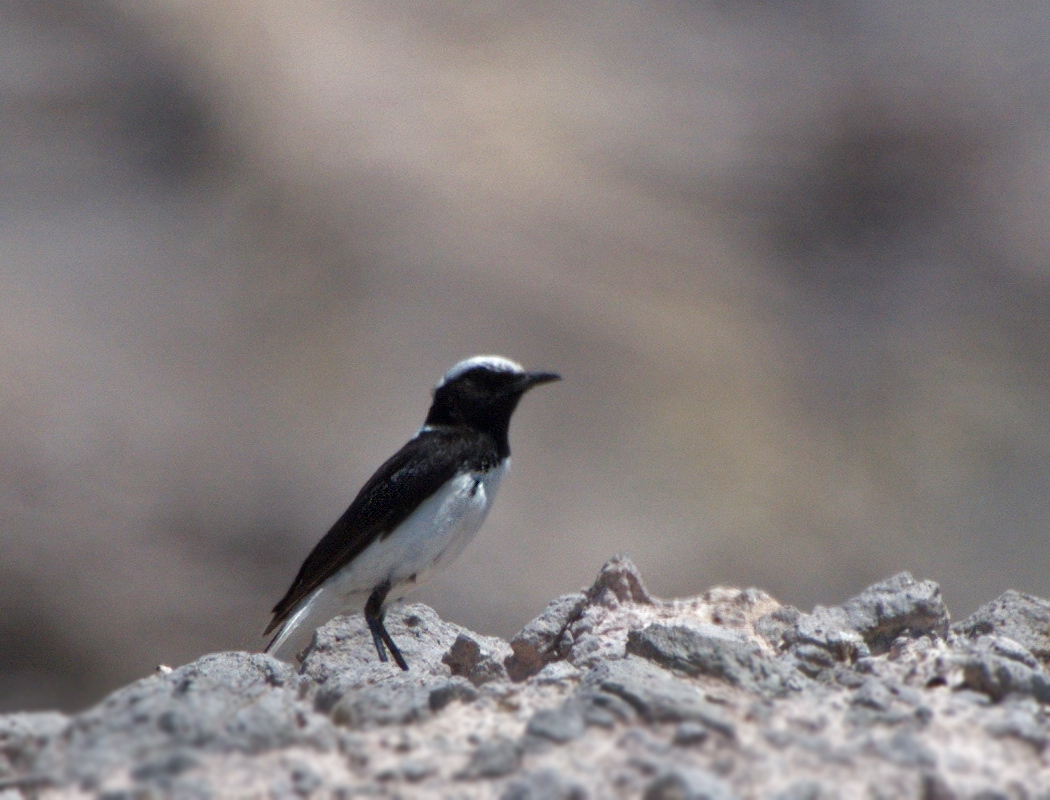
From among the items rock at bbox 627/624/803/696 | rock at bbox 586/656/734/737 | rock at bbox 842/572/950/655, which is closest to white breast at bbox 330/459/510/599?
rock at bbox 842/572/950/655

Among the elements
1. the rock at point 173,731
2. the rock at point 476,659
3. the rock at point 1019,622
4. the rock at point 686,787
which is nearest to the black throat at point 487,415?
the rock at point 476,659

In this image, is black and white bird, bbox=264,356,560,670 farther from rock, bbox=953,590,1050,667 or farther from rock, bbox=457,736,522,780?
rock, bbox=457,736,522,780

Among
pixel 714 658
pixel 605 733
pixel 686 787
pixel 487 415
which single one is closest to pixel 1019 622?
pixel 714 658

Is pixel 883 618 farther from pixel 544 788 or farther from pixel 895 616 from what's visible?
pixel 544 788

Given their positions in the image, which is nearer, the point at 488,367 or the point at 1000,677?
the point at 1000,677

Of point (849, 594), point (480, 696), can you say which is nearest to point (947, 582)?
point (849, 594)

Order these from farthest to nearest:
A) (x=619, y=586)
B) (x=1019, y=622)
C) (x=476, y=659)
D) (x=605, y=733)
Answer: (x=619, y=586) < (x=476, y=659) < (x=1019, y=622) < (x=605, y=733)

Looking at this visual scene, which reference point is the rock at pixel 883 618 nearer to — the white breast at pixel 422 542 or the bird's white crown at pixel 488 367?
the white breast at pixel 422 542
